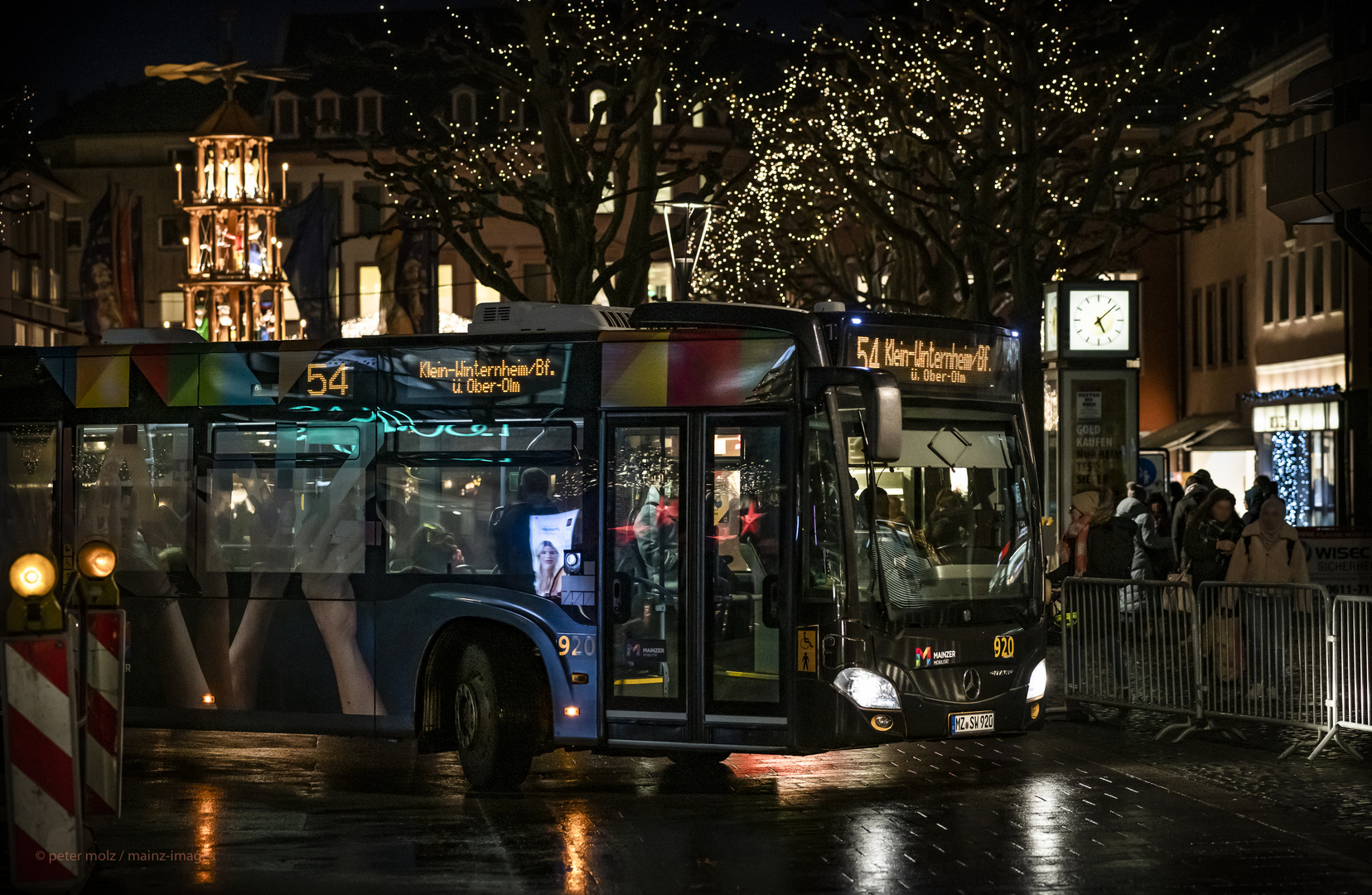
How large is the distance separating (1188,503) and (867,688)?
39.0 feet

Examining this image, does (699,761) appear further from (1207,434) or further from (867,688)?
(1207,434)

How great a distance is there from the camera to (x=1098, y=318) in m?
24.7

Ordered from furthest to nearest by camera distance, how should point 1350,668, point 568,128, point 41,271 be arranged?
point 41,271 → point 568,128 → point 1350,668

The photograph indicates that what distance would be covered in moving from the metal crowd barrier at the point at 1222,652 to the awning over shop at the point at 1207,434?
127ft

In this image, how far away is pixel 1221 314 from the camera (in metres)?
57.4

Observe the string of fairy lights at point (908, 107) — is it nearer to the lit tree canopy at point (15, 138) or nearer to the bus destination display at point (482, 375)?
the lit tree canopy at point (15, 138)

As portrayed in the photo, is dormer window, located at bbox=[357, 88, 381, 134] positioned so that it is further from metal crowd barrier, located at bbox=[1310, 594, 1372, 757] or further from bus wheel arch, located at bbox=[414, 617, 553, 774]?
→ metal crowd barrier, located at bbox=[1310, 594, 1372, 757]

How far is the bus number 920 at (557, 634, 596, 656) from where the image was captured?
1201 centimetres

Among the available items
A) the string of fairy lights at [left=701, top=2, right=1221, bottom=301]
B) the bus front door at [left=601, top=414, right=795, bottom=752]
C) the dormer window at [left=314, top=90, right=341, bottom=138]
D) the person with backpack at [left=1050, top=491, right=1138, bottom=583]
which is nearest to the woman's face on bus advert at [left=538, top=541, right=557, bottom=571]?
the bus front door at [left=601, top=414, right=795, bottom=752]

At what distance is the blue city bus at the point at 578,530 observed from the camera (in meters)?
11.6

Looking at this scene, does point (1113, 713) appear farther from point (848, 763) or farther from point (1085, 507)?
point (848, 763)

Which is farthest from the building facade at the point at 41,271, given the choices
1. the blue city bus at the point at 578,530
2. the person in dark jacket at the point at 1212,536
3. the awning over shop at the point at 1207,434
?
the blue city bus at the point at 578,530

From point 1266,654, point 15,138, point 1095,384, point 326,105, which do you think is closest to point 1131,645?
point 1266,654

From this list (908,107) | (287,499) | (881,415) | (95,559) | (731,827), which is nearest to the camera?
(95,559)
